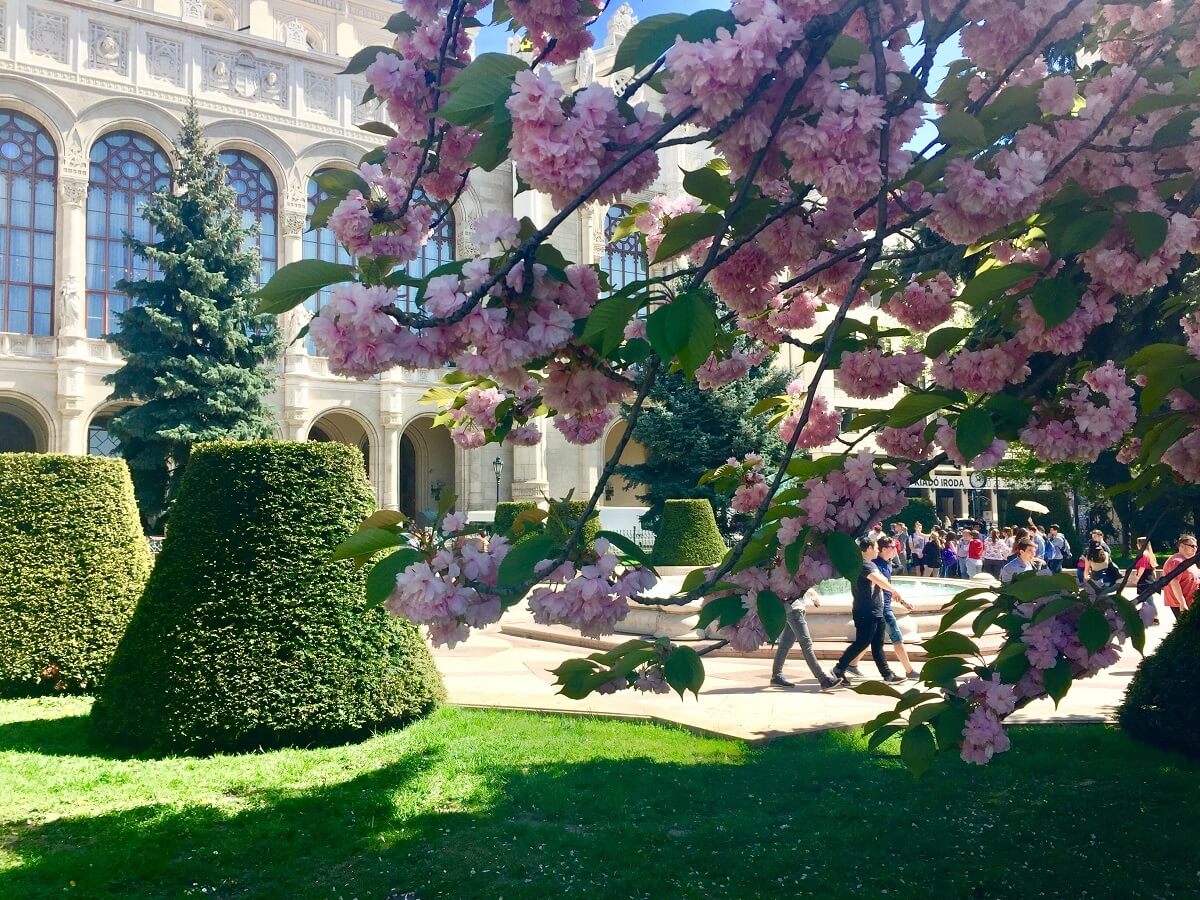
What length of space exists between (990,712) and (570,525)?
1.16 meters

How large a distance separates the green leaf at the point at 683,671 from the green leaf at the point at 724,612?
99mm

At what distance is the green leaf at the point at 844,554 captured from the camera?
6.89 feet

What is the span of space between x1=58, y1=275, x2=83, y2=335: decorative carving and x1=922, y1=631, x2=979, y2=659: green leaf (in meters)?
27.7

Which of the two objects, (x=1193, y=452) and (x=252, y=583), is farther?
(x=252, y=583)

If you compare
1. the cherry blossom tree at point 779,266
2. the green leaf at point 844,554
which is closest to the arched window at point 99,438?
the cherry blossom tree at point 779,266

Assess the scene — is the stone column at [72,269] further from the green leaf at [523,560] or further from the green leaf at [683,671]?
the green leaf at [683,671]

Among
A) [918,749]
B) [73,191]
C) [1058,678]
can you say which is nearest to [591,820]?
[918,749]

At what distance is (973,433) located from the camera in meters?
2.30

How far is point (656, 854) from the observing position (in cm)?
441

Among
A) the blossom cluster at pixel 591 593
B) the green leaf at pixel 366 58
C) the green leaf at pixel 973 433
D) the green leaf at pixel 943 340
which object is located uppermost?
the green leaf at pixel 366 58

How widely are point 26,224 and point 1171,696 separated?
2859 cm

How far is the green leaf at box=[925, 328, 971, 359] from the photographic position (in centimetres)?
284

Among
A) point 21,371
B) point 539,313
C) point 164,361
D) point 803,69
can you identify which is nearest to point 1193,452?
point 803,69

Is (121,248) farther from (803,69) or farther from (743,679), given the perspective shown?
(803,69)
